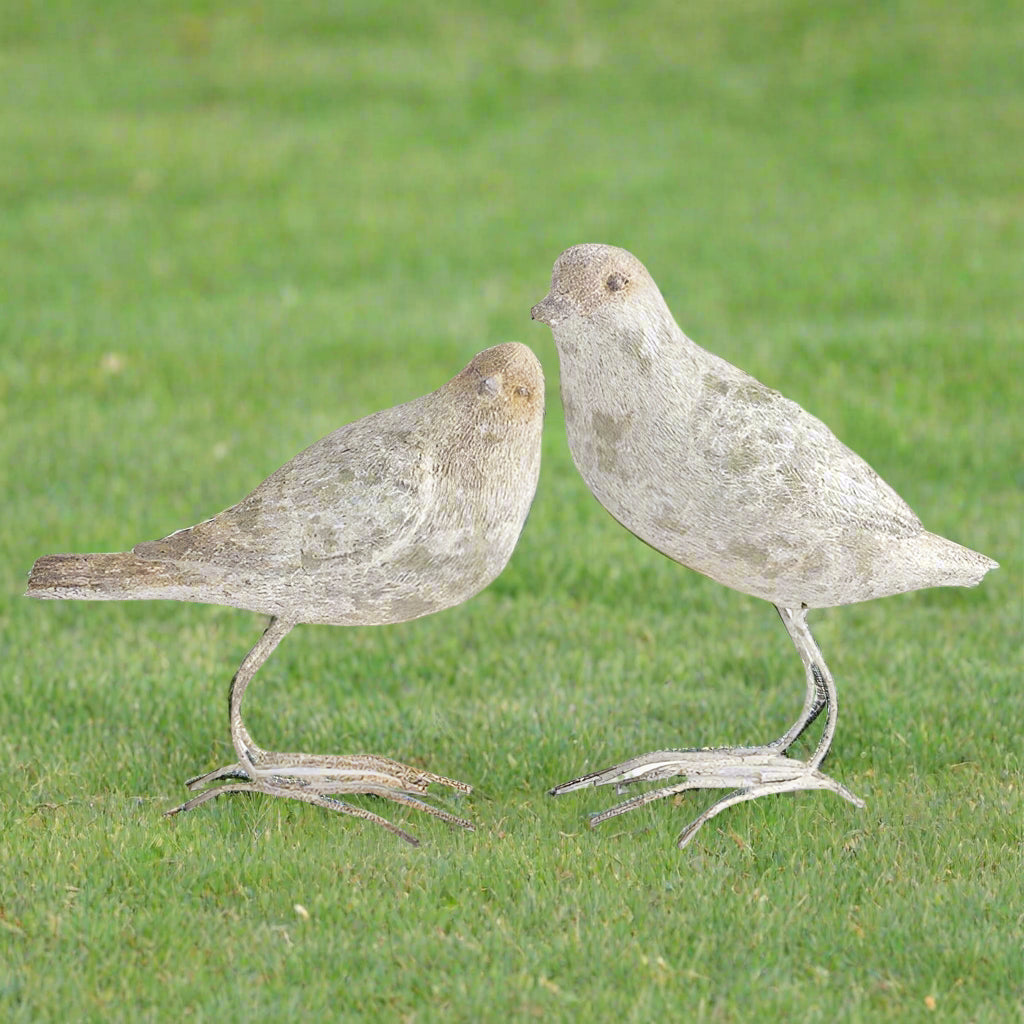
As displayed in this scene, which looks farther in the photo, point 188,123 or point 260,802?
point 188,123

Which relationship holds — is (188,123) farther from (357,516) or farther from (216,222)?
(357,516)

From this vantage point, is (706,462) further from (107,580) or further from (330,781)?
(107,580)

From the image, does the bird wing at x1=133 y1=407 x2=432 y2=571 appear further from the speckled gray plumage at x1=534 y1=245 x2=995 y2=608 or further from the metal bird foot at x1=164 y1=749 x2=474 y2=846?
the metal bird foot at x1=164 y1=749 x2=474 y2=846

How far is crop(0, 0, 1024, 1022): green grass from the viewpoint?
4199 millimetres

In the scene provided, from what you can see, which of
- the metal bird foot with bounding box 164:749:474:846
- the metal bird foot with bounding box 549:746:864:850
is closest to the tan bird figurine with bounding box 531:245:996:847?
the metal bird foot with bounding box 549:746:864:850

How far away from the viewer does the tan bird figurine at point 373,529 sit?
179 inches

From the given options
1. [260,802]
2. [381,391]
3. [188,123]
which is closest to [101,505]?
[381,391]

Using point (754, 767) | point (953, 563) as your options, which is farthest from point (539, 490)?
point (953, 563)

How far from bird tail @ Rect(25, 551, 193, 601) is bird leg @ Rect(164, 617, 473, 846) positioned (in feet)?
1.25

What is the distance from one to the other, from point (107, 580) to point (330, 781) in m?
1.05

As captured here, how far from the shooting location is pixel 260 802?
16.5 feet

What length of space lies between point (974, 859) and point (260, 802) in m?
2.37

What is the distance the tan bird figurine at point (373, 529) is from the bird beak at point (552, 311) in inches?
10.3

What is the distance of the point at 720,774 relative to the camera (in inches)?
199
